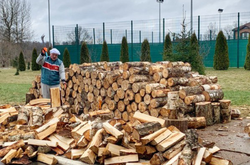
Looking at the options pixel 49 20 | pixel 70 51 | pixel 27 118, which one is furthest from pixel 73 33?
pixel 27 118

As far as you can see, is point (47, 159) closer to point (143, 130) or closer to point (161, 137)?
point (143, 130)

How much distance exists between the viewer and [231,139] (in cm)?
540

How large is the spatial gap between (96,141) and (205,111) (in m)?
2.79

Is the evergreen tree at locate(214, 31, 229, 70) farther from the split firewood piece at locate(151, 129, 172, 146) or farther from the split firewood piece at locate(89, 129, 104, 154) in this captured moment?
the split firewood piece at locate(89, 129, 104, 154)

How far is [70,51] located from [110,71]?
20.7 meters

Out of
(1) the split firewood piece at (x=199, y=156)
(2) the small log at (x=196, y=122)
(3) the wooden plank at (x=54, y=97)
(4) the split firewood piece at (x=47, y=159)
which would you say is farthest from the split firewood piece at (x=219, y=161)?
(3) the wooden plank at (x=54, y=97)

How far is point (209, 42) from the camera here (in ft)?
80.6

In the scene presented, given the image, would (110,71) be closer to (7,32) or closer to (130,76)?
(130,76)

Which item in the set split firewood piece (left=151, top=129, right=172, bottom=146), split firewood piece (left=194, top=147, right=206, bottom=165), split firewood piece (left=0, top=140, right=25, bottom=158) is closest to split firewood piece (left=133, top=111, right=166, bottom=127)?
split firewood piece (left=151, top=129, right=172, bottom=146)

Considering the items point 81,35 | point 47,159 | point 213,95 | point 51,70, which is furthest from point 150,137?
point 81,35

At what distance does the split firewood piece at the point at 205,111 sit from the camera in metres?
6.29

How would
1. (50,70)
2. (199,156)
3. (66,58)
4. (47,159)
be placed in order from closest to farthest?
(199,156) < (47,159) < (50,70) < (66,58)

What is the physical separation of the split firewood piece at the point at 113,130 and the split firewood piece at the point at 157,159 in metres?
0.61

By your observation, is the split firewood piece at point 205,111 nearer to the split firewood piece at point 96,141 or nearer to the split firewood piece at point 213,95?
the split firewood piece at point 213,95
